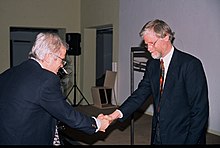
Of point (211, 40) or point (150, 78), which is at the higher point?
point (211, 40)

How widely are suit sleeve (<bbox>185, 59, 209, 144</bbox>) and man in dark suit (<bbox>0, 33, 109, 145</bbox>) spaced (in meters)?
0.76

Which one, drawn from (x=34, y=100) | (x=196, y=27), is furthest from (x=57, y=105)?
(x=196, y=27)

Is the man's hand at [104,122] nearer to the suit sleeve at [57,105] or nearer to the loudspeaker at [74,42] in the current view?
the suit sleeve at [57,105]

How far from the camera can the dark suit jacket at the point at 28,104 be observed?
1759mm

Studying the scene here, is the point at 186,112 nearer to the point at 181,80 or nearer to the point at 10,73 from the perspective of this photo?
the point at 181,80

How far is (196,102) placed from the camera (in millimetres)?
1938

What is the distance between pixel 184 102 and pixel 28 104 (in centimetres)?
98

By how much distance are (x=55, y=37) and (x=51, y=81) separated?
29 cm

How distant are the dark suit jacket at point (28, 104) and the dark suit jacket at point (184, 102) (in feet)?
2.30

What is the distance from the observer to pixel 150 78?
88.9 inches

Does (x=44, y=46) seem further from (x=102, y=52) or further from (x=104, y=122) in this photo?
(x=102, y=52)

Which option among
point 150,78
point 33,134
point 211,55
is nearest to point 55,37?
point 33,134

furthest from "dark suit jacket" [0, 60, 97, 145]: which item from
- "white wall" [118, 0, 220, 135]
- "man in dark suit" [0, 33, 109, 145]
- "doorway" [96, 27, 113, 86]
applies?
"doorway" [96, 27, 113, 86]

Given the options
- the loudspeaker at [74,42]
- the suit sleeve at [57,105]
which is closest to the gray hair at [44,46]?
the suit sleeve at [57,105]
